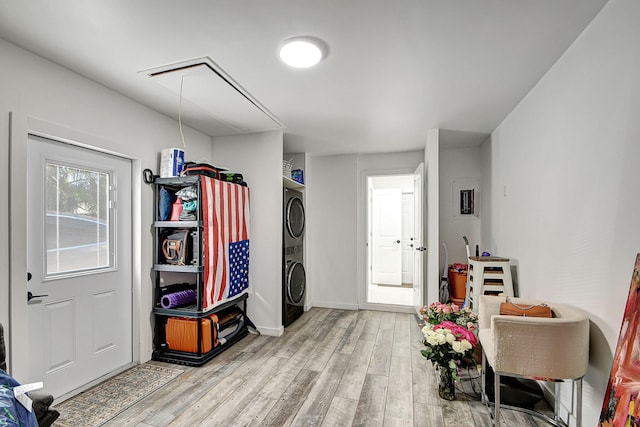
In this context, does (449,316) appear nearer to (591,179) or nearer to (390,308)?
(591,179)

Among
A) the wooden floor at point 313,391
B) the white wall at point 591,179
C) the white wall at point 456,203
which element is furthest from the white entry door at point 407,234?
the white wall at point 591,179

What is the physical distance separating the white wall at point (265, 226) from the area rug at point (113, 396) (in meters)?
1.11

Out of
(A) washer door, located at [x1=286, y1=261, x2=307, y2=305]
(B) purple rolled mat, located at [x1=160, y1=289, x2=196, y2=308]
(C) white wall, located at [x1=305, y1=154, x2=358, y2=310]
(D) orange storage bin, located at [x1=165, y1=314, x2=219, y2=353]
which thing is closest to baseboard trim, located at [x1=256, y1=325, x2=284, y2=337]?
(A) washer door, located at [x1=286, y1=261, x2=307, y2=305]

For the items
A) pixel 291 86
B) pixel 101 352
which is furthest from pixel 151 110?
pixel 101 352

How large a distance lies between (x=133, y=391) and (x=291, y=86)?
8.77 feet

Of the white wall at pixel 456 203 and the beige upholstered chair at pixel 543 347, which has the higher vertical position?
the white wall at pixel 456 203

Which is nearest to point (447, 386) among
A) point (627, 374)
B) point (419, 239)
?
point (627, 374)

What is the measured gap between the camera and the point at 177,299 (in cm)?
284

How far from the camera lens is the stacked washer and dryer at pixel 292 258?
3.74 meters

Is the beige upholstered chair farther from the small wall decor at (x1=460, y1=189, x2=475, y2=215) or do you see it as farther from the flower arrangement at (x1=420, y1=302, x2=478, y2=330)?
the small wall decor at (x1=460, y1=189, x2=475, y2=215)

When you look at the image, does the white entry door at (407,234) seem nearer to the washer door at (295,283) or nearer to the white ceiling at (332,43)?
the washer door at (295,283)

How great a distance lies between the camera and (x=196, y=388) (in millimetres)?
2346

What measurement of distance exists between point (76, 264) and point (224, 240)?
118 cm

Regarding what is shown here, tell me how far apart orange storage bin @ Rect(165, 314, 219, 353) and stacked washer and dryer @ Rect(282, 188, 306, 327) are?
1068mm
